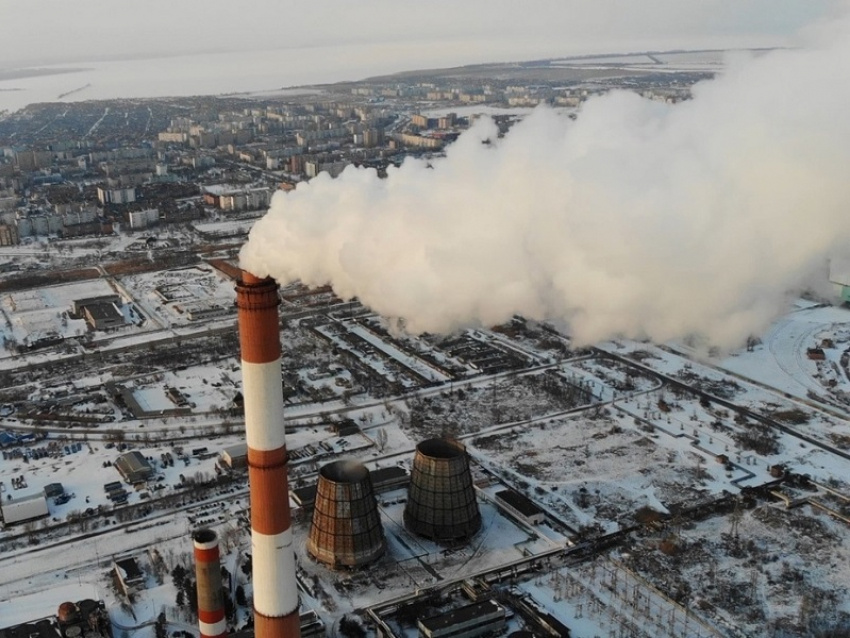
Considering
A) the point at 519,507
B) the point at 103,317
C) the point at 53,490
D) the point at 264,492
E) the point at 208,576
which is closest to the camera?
the point at 264,492

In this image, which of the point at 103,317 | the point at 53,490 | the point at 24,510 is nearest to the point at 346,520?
the point at 24,510

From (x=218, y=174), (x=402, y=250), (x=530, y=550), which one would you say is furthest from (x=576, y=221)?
(x=218, y=174)

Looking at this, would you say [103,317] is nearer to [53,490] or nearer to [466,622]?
[53,490]

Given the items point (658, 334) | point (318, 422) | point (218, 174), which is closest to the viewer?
point (658, 334)

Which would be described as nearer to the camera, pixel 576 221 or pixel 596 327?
pixel 576 221

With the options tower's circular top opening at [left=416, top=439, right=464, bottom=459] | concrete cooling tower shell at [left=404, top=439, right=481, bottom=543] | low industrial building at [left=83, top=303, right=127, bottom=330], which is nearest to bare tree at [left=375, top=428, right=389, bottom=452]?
tower's circular top opening at [left=416, top=439, right=464, bottom=459]

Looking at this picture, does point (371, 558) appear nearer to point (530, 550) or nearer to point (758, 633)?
point (530, 550)

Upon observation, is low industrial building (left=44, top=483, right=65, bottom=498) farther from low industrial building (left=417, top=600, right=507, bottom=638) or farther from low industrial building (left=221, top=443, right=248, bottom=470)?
low industrial building (left=417, top=600, right=507, bottom=638)
